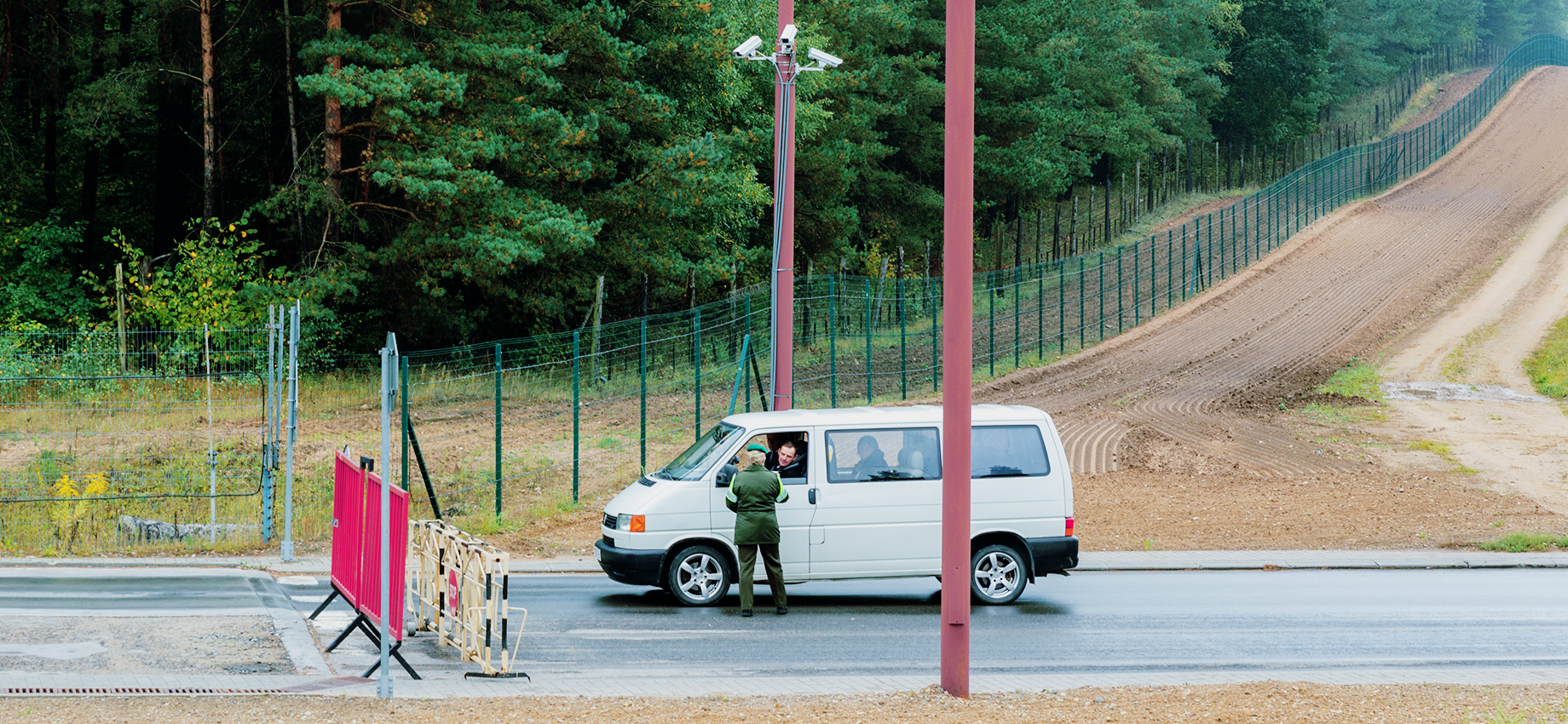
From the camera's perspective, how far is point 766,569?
1232cm

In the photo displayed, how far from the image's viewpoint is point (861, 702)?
27.3 ft

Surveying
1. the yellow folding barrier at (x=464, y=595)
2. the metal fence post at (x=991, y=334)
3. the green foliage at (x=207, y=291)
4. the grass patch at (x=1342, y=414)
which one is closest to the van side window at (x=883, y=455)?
the yellow folding barrier at (x=464, y=595)

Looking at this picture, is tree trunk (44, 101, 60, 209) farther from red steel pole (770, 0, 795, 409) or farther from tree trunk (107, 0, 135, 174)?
red steel pole (770, 0, 795, 409)

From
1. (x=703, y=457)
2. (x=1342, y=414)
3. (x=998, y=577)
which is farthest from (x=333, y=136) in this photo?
(x=1342, y=414)

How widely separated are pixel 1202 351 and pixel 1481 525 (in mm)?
15725

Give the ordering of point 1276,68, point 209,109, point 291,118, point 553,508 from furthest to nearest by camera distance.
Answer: point 1276,68 < point 209,109 < point 291,118 < point 553,508

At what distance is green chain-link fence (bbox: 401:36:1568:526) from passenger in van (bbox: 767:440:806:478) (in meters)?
4.66

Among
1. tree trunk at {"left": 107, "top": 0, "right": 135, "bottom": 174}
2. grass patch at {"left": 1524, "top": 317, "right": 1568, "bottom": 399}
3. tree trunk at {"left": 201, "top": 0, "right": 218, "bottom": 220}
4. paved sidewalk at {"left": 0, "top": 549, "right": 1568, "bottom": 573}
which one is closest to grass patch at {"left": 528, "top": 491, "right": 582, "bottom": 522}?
paved sidewalk at {"left": 0, "top": 549, "right": 1568, "bottom": 573}

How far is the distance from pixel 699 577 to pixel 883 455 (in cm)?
213

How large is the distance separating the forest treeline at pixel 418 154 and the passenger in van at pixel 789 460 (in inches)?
630

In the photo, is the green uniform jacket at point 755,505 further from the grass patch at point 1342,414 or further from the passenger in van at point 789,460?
the grass patch at point 1342,414

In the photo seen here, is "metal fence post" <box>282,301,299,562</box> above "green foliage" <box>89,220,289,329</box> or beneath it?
beneath

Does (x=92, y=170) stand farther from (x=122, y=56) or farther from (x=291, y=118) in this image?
(x=291, y=118)

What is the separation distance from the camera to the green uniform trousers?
475 inches
